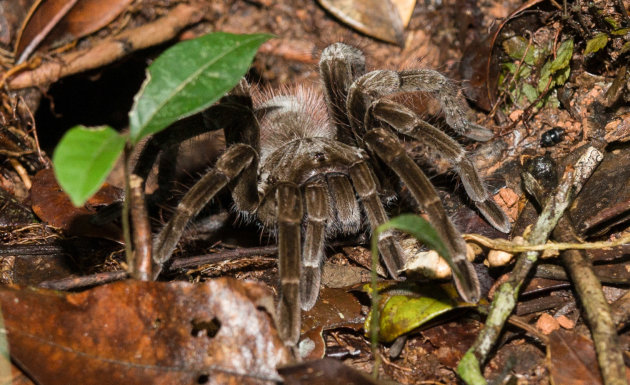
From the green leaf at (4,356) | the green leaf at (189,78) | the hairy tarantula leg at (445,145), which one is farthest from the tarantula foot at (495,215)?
the green leaf at (4,356)

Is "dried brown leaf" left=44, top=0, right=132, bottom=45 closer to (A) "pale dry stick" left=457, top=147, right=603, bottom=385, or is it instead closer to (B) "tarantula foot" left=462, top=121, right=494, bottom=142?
(B) "tarantula foot" left=462, top=121, right=494, bottom=142

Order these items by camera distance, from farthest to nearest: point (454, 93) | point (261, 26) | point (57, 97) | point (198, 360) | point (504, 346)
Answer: point (261, 26), point (57, 97), point (454, 93), point (504, 346), point (198, 360)

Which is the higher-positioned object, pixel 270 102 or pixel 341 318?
pixel 270 102

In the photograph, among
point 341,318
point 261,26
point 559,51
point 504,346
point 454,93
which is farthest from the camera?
point 261,26

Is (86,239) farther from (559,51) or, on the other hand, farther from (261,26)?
(559,51)

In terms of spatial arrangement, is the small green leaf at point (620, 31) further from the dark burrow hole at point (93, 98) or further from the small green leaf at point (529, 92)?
the dark burrow hole at point (93, 98)

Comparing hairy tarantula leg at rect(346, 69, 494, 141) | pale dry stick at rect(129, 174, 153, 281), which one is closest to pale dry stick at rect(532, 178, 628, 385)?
hairy tarantula leg at rect(346, 69, 494, 141)

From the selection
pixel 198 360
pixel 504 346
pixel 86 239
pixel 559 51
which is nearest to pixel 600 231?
Result: pixel 504 346

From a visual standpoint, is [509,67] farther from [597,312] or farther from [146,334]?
[146,334]
